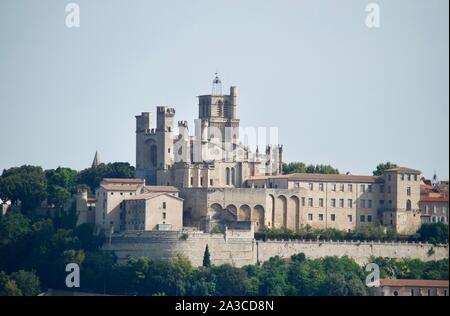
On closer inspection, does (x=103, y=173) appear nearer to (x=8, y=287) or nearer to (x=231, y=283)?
(x=8, y=287)

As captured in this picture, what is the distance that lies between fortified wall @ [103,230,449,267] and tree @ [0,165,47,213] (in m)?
7.47

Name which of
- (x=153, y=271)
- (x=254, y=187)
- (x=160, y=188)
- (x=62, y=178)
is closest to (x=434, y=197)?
(x=254, y=187)

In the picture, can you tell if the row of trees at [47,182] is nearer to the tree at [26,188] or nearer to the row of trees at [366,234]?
the tree at [26,188]

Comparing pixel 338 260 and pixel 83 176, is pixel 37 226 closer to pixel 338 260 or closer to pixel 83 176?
pixel 83 176

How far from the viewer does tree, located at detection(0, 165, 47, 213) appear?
388 feet

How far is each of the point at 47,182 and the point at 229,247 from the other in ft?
41.4

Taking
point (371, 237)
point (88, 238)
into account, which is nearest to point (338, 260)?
point (371, 237)

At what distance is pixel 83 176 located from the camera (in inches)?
4759

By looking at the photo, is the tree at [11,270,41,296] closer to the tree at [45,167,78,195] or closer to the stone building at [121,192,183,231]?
the stone building at [121,192,183,231]

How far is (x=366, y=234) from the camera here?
115 m

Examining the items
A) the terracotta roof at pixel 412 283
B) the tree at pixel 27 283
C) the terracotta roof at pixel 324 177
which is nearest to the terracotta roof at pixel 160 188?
the terracotta roof at pixel 324 177

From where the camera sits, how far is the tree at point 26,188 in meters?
118

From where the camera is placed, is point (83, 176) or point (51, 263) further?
point (83, 176)

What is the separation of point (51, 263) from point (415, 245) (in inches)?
699
